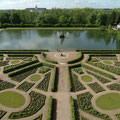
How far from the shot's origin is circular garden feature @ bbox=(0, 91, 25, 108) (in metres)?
19.5

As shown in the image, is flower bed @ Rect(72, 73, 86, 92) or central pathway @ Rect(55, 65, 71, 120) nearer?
central pathway @ Rect(55, 65, 71, 120)

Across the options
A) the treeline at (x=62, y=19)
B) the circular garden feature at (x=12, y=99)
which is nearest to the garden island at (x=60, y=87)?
the circular garden feature at (x=12, y=99)

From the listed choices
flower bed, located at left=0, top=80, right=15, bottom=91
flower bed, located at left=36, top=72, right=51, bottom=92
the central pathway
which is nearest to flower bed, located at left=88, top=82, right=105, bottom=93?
the central pathway

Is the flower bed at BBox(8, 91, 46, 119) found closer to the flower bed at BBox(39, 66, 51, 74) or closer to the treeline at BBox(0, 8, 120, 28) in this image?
the flower bed at BBox(39, 66, 51, 74)

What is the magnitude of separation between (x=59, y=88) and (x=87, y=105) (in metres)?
6.59

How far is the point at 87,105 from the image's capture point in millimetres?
19266

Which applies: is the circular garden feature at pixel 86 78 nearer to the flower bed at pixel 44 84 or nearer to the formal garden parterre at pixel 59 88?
the formal garden parterre at pixel 59 88

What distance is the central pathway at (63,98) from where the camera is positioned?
57.4 ft

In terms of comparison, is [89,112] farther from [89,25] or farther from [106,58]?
[89,25]

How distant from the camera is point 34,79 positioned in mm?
26469

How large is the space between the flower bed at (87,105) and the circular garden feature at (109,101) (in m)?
1.50

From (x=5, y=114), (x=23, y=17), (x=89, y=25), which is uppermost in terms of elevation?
A: (x=23, y=17)

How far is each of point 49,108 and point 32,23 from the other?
88.3 m

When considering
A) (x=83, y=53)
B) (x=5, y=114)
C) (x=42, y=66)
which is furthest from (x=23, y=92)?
(x=83, y=53)
